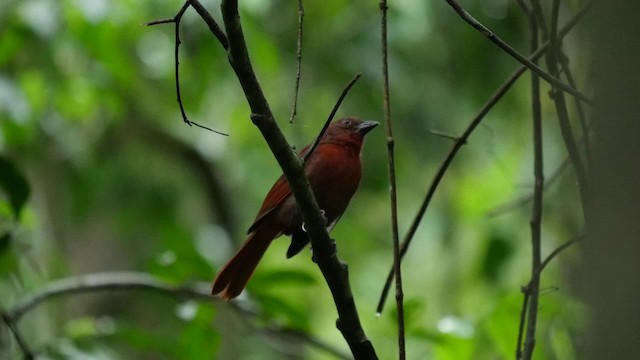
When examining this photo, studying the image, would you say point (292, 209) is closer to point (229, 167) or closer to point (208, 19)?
point (208, 19)

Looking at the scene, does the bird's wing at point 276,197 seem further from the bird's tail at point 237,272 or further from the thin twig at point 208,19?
the thin twig at point 208,19

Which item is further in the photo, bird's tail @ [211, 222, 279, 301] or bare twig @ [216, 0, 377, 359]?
bird's tail @ [211, 222, 279, 301]

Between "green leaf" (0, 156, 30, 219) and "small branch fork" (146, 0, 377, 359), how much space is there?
1.61m

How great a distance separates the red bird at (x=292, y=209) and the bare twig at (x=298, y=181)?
1.15 m

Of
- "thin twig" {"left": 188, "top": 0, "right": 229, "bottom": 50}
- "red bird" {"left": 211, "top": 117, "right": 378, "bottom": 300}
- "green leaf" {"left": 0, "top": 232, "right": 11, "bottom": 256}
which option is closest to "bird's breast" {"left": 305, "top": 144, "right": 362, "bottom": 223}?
"red bird" {"left": 211, "top": 117, "right": 378, "bottom": 300}

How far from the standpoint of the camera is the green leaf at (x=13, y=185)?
3492 mm

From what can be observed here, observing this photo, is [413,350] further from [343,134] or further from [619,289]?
[619,289]

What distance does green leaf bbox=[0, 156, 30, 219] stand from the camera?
349 centimetres

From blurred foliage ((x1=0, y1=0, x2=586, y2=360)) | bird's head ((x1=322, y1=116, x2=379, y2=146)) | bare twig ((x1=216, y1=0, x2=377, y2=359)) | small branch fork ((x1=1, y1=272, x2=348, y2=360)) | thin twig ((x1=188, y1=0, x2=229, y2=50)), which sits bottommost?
bare twig ((x1=216, y1=0, x2=377, y2=359))

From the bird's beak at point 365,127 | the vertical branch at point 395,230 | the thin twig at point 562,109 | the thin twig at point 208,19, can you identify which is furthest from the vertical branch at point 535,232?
the bird's beak at point 365,127

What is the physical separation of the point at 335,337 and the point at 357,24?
2239 mm

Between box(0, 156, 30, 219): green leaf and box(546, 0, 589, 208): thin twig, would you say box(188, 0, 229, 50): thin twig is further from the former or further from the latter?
box(0, 156, 30, 219): green leaf

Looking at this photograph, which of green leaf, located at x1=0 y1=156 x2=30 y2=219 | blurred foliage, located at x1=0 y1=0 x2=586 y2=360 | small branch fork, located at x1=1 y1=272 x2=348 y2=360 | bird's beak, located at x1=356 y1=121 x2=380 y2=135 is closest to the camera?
green leaf, located at x1=0 y1=156 x2=30 y2=219

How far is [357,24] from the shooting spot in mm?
5117
